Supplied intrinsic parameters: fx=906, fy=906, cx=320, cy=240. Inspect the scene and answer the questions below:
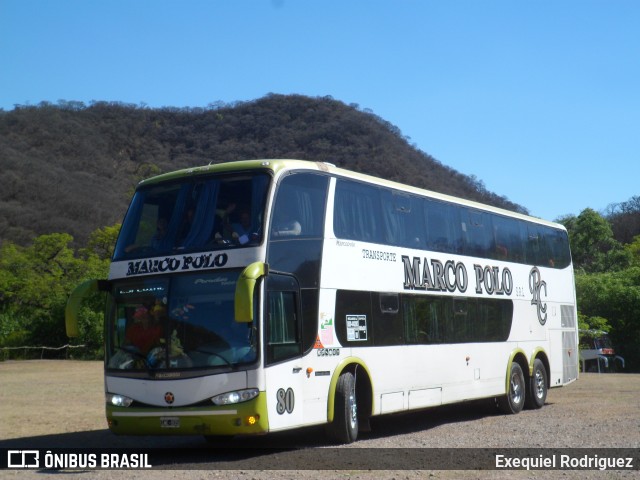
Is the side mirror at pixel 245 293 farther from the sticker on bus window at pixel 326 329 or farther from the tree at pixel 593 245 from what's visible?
the tree at pixel 593 245

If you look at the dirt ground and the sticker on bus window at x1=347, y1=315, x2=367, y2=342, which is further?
the sticker on bus window at x1=347, y1=315, x2=367, y2=342

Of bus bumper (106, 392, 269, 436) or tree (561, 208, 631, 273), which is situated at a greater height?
tree (561, 208, 631, 273)

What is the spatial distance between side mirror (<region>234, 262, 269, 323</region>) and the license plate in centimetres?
184

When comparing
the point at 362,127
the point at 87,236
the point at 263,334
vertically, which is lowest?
the point at 263,334

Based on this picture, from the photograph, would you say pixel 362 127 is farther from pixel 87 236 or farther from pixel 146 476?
pixel 146 476

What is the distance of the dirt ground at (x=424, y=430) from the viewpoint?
1040 cm

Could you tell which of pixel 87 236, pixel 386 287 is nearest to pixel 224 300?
pixel 386 287

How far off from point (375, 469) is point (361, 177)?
18.0 ft

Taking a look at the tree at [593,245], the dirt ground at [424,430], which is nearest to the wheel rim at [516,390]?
the dirt ground at [424,430]

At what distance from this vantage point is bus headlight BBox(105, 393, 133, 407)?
12.0 m

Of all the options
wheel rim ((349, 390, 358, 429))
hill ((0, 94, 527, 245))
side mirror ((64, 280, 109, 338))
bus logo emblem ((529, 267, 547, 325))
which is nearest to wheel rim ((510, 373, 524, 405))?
bus logo emblem ((529, 267, 547, 325))

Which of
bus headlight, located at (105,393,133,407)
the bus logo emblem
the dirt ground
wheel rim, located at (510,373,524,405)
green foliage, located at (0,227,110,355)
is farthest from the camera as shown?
green foliage, located at (0,227,110,355)

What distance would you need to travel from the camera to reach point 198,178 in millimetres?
12852

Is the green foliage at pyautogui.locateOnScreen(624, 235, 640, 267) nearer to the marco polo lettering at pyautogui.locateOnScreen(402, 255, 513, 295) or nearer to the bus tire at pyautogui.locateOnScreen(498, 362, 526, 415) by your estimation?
the bus tire at pyautogui.locateOnScreen(498, 362, 526, 415)
